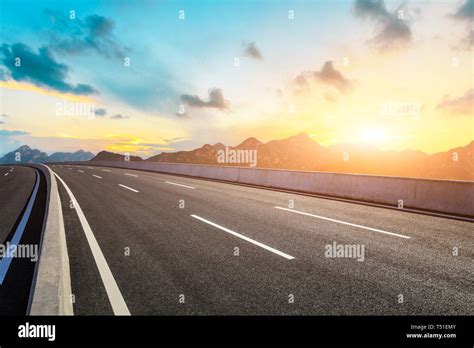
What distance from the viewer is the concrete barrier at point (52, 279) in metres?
3.10

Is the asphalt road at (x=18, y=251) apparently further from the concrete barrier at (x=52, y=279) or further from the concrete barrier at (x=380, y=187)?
the concrete barrier at (x=380, y=187)

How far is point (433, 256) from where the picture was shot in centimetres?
501

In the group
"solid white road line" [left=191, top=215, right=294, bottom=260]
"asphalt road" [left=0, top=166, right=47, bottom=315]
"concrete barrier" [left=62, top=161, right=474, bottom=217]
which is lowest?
"asphalt road" [left=0, top=166, right=47, bottom=315]

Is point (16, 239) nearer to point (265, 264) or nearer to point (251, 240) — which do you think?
point (251, 240)

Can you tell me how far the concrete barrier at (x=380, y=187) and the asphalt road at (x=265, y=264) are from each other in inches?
56.1

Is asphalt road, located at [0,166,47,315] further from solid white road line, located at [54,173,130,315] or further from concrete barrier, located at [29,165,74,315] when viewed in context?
solid white road line, located at [54,173,130,315]

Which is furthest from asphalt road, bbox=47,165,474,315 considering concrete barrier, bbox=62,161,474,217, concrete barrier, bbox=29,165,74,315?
concrete barrier, bbox=62,161,474,217

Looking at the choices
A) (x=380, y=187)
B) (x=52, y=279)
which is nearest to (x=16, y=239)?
(x=52, y=279)

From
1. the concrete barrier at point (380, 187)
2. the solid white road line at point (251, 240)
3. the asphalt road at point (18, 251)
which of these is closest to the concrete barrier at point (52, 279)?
the asphalt road at point (18, 251)

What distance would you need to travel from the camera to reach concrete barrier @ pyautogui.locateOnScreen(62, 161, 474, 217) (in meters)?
8.86

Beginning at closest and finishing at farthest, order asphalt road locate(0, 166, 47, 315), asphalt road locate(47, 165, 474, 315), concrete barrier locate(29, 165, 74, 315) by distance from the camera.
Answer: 1. concrete barrier locate(29, 165, 74, 315)
2. asphalt road locate(47, 165, 474, 315)
3. asphalt road locate(0, 166, 47, 315)

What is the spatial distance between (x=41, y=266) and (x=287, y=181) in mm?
12683

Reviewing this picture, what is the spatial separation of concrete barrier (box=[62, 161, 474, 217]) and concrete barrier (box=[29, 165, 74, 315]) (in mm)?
10059
